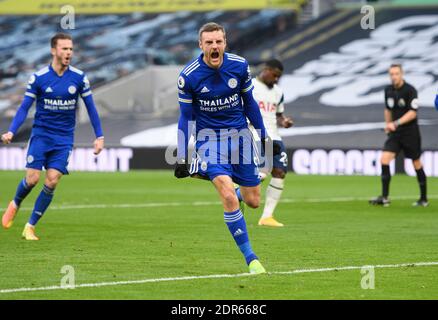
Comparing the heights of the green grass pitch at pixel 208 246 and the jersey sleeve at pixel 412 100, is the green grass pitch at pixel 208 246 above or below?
below

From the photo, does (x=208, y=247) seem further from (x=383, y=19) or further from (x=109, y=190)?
(x=383, y=19)

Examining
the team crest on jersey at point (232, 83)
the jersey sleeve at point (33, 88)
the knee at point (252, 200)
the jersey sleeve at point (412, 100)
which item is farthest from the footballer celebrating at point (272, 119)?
the team crest on jersey at point (232, 83)

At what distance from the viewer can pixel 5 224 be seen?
13.3 metres

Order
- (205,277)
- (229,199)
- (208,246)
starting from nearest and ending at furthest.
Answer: (205,277) < (229,199) < (208,246)

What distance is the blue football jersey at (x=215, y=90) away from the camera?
977 cm

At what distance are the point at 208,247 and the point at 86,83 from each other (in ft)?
8.53

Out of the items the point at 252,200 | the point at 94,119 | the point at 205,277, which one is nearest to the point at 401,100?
the point at 94,119

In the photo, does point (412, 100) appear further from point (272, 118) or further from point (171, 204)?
point (171, 204)

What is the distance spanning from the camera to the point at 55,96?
12672 millimetres

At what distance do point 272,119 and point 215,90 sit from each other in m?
4.86

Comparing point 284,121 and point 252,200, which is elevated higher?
point 284,121

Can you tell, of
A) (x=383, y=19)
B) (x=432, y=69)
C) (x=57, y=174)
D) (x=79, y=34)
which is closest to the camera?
(x=57, y=174)

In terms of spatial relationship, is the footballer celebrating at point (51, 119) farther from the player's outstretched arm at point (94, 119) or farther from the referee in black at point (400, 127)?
the referee in black at point (400, 127)
